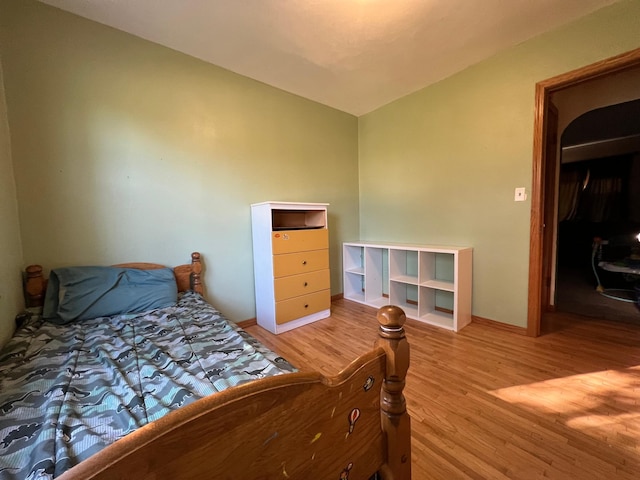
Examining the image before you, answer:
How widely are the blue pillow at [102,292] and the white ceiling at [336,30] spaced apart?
67.6 inches

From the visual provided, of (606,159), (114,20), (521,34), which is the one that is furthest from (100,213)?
(606,159)

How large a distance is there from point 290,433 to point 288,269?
6.20ft

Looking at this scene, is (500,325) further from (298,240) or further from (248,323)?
(248,323)

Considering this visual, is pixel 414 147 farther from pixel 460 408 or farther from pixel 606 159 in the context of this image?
pixel 606 159

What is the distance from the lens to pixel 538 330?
2100 millimetres

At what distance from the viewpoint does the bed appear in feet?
1.26

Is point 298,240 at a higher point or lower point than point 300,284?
higher

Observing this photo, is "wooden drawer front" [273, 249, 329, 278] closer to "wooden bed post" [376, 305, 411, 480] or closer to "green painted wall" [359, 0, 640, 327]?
"green painted wall" [359, 0, 640, 327]

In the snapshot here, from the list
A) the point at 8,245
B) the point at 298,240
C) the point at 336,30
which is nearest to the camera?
the point at 8,245

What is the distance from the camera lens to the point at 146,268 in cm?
195

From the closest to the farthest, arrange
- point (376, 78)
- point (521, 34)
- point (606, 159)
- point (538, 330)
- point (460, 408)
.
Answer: point (460, 408), point (521, 34), point (538, 330), point (376, 78), point (606, 159)

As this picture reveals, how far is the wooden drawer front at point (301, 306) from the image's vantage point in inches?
92.5

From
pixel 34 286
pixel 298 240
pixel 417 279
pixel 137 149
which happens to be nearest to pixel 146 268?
pixel 34 286

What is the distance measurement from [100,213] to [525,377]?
3026 mm
